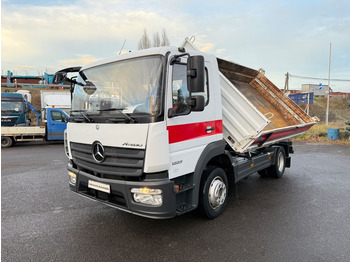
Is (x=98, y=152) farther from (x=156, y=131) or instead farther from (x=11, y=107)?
(x=11, y=107)

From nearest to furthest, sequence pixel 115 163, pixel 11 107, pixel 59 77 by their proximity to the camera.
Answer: pixel 115 163, pixel 59 77, pixel 11 107

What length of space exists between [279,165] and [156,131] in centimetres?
460

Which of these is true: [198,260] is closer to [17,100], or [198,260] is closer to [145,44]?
[145,44]

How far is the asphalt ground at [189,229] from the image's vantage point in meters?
2.99

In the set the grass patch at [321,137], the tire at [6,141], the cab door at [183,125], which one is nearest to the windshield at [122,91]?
the cab door at [183,125]

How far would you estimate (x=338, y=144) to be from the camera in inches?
474

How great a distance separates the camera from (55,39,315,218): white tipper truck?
2895 millimetres

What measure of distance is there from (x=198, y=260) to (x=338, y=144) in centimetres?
1207

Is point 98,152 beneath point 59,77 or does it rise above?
Answer: beneath

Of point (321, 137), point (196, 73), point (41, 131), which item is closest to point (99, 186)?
point (196, 73)

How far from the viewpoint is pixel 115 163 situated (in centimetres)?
306

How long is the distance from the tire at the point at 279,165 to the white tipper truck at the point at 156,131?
2288 millimetres

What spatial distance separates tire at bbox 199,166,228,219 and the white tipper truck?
2 cm

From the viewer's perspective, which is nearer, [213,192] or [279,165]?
[213,192]
